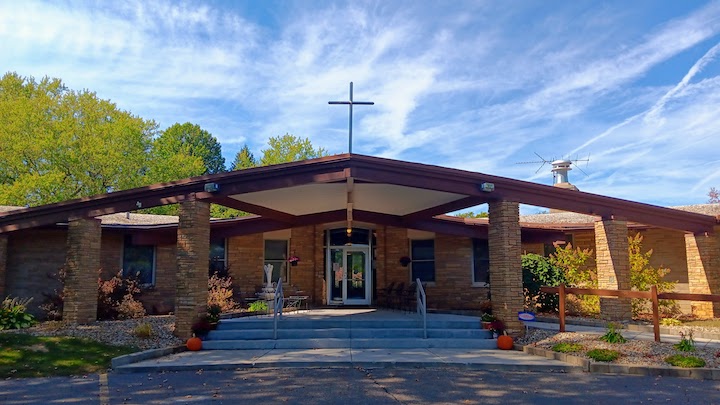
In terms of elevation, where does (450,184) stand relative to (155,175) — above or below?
below

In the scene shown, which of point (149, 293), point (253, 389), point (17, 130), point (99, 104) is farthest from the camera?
point (99, 104)

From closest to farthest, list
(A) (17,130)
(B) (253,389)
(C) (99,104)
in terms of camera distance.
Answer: (B) (253,389)
(A) (17,130)
(C) (99,104)

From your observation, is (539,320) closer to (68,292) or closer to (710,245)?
(710,245)

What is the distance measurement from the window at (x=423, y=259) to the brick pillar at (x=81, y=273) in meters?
9.52

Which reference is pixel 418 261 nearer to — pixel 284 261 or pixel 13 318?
pixel 284 261

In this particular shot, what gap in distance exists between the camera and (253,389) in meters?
7.19

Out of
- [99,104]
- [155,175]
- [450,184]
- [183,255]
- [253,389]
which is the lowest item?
[253,389]

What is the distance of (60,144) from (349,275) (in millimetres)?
20208

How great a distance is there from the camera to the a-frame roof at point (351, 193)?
436 inches

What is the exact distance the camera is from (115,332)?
1094cm

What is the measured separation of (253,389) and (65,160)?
86.1 ft

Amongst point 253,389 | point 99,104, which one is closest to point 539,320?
point 253,389

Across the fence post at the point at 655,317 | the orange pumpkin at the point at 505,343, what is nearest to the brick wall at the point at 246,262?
the orange pumpkin at the point at 505,343

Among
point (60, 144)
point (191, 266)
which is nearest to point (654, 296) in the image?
point (191, 266)
